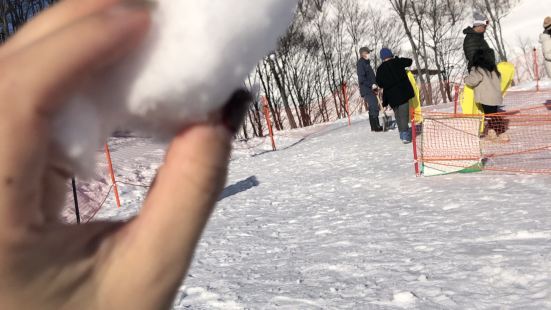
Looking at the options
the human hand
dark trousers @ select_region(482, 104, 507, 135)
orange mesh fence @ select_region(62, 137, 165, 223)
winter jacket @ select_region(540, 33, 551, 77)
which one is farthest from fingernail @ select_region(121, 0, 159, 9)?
winter jacket @ select_region(540, 33, 551, 77)

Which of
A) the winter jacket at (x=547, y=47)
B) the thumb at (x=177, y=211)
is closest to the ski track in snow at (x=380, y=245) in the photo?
the thumb at (x=177, y=211)

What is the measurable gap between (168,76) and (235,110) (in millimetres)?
105

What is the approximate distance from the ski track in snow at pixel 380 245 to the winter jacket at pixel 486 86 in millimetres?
1392

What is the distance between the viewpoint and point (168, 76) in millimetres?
540

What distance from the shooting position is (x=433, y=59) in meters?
38.9

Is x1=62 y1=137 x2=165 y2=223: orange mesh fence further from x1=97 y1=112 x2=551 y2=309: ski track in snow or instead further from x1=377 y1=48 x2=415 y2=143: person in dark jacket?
x1=377 y1=48 x2=415 y2=143: person in dark jacket

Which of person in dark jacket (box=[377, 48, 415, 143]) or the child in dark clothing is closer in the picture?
the child in dark clothing

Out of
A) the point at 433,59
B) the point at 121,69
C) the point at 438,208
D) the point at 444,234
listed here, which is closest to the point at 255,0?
the point at 121,69

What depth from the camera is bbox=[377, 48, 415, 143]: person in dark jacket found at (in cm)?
818

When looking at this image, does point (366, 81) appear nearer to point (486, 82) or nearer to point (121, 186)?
point (486, 82)

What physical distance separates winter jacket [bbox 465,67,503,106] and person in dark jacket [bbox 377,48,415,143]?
4.65ft

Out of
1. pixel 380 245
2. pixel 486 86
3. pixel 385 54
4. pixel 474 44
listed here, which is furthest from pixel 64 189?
pixel 385 54

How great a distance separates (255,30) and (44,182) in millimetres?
290

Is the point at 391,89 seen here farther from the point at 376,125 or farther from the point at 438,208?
the point at 438,208
